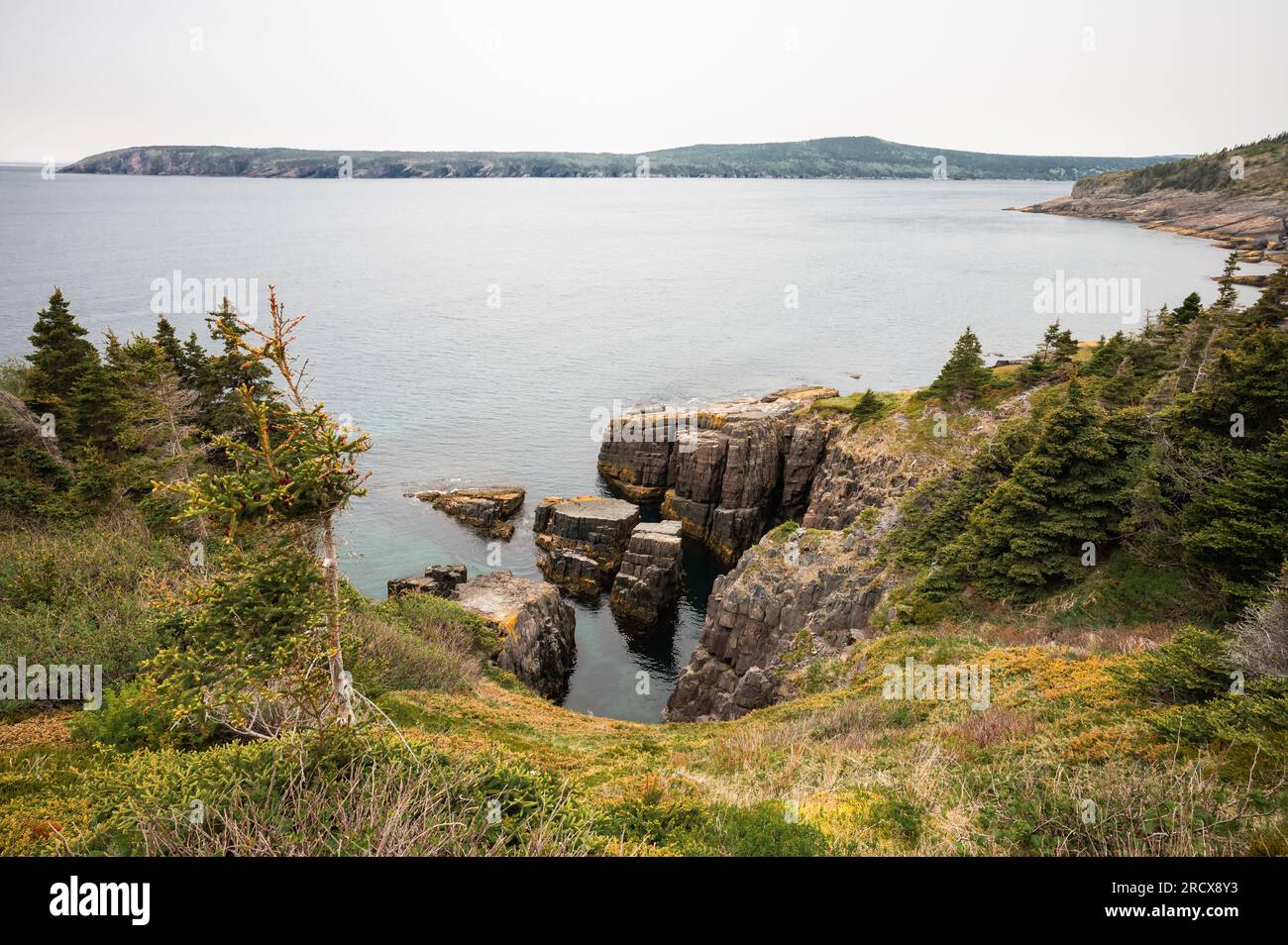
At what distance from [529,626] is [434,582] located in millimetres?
7907

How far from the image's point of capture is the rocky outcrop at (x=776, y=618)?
101ft

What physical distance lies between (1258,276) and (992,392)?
335ft

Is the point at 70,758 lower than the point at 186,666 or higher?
lower

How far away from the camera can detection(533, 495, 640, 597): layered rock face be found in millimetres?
50656

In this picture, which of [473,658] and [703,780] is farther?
[473,658]

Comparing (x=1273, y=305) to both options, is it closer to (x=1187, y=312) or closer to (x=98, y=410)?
(x=1187, y=312)

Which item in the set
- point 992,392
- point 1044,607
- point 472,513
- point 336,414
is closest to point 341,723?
point 1044,607

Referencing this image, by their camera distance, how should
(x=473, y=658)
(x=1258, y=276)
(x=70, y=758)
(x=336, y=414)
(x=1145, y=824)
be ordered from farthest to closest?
(x=1258, y=276) < (x=336, y=414) < (x=473, y=658) < (x=70, y=758) < (x=1145, y=824)

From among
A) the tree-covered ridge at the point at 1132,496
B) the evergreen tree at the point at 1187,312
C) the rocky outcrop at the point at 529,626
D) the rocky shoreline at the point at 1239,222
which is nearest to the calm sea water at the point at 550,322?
the rocky outcrop at the point at 529,626

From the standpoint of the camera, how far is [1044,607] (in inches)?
1003

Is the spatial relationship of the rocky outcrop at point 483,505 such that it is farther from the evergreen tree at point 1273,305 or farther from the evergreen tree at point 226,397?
the evergreen tree at point 1273,305

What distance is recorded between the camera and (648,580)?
4738 centimetres

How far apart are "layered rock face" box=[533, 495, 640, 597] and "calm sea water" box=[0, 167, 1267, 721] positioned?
1811mm

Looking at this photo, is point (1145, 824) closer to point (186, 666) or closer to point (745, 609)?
point (186, 666)
